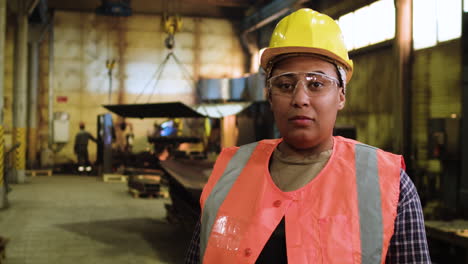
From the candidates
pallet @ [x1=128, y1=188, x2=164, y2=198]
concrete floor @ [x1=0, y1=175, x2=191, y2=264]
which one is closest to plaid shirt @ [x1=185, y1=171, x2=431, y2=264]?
concrete floor @ [x1=0, y1=175, x2=191, y2=264]

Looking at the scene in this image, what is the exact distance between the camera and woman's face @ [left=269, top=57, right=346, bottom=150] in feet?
5.00

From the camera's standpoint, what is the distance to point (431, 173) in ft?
29.6

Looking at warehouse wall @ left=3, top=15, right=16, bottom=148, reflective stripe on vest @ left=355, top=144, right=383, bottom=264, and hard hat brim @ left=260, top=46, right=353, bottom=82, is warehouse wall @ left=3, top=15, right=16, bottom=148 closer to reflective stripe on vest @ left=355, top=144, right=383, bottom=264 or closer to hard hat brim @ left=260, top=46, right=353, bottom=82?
hard hat brim @ left=260, top=46, right=353, bottom=82

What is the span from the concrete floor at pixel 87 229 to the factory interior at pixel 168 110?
0.12ft

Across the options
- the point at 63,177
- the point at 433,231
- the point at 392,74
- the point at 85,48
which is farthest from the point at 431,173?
the point at 85,48

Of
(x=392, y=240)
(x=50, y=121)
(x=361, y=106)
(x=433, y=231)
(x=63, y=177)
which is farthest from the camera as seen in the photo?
(x=50, y=121)

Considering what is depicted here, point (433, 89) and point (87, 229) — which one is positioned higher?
point (433, 89)

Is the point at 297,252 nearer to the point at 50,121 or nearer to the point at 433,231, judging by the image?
the point at 433,231

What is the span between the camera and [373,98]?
11133mm

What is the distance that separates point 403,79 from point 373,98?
154cm

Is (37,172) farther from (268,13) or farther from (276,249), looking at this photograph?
(276,249)

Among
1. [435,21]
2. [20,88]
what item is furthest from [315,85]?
[20,88]

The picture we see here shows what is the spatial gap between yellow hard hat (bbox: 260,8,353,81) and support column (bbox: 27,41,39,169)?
16.5 m

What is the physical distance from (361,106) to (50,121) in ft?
38.8
